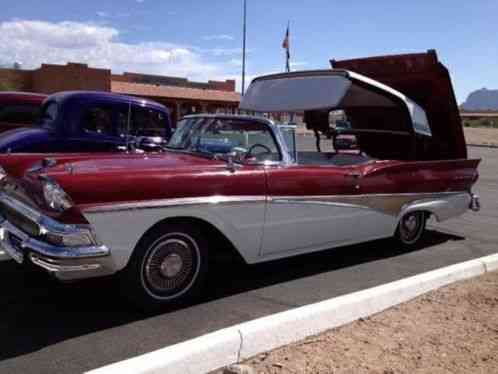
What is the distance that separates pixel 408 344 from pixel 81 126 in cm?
531

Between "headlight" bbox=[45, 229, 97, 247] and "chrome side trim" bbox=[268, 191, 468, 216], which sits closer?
"headlight" bbox=[45, 229, 97, 247]

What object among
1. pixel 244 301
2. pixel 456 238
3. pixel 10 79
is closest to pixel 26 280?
pixel 244 301

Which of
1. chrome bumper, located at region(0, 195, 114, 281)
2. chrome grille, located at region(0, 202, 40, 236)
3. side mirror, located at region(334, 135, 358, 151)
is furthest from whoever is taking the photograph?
side mirror, located at region(334, 135, 358, 151)

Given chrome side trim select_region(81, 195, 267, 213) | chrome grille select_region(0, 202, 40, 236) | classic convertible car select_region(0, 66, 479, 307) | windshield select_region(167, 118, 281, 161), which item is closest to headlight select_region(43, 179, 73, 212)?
classic convertible car select_region(0, 66, 479, 307)

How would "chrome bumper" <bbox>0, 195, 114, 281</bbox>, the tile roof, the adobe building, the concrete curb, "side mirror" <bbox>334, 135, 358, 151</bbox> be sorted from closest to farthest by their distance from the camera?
1. the concrete curb
2. "chrome bumper" <bbox>0, 195, 114, 281</bbox>
3. "side mirror" <bbox>334, 135, 358, 151</bbox>
4. the tile roof
5. the adobe building

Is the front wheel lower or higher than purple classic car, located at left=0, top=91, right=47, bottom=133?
lower

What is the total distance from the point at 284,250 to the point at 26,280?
2.22m

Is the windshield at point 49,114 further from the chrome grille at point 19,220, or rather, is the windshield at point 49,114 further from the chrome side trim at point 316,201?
the chrome side trim at point 316,201

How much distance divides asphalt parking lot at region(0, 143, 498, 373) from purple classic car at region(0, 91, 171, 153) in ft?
7.91

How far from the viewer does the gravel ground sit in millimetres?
2908

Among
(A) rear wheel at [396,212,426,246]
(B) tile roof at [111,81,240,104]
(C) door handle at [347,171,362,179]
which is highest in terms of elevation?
(B) tile roof at [111,81,240,104]

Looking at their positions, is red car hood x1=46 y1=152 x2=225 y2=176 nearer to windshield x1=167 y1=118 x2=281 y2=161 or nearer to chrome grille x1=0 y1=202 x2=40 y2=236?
windshield x1=167 y1=118 x2=281 y2=161

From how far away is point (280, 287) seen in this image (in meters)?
4.36

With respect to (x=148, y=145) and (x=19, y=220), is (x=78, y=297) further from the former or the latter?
(x=148, y=145)
